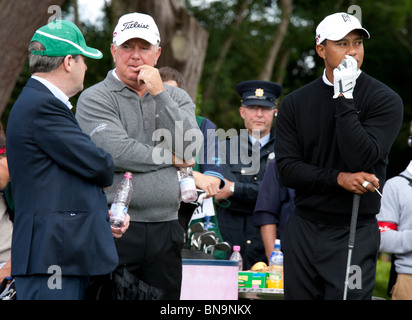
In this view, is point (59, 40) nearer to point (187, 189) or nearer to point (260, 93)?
point (187, 189)

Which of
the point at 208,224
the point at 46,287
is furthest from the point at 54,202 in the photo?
the point at 208,224

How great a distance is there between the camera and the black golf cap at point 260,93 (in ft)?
21.6

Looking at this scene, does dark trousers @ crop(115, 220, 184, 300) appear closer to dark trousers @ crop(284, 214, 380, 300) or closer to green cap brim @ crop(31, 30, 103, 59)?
dark trousers @ crop(284, 214, 380, 300)

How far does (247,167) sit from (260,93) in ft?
2.42

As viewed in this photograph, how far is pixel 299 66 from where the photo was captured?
21.7 metres

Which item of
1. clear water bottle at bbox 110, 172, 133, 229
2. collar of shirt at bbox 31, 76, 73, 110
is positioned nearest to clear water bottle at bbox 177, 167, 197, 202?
clear water bottle at bbox 110, 172, 133, 229

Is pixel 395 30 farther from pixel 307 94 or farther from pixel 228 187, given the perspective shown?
pixel 307 94

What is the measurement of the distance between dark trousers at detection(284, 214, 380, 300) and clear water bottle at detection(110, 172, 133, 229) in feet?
3.26

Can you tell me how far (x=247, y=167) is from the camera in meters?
6.52
